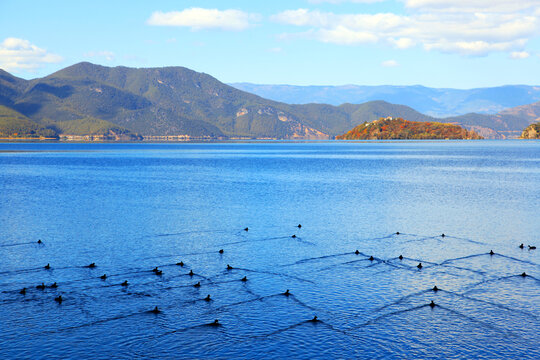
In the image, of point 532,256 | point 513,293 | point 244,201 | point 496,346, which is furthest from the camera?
point 244,201

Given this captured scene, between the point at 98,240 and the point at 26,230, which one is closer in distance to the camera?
the point at 98,240

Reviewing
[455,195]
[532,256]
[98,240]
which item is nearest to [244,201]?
[98,240]

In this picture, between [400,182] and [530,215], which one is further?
[400,182]

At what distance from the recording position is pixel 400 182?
430 ft

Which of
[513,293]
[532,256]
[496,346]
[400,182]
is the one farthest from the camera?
[400,182]

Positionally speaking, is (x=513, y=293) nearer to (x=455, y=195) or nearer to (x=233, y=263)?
(x=233, y=263)

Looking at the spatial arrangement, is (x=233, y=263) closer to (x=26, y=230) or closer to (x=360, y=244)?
(x=360, y=244)

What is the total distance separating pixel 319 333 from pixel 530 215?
60919 mm

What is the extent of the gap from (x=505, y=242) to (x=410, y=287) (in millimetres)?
23963

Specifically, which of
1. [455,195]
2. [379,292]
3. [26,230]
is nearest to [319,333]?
[379,292]

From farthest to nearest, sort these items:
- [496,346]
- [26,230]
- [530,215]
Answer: [530,215]
[26,230]
[496,346]

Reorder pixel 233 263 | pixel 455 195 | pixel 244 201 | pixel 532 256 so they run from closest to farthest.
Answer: pixel 233 263 < pixel 532 256 < pixel 244 201 < pixel 455 195

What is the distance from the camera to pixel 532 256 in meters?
51.7

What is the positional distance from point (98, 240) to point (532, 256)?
50178mm
